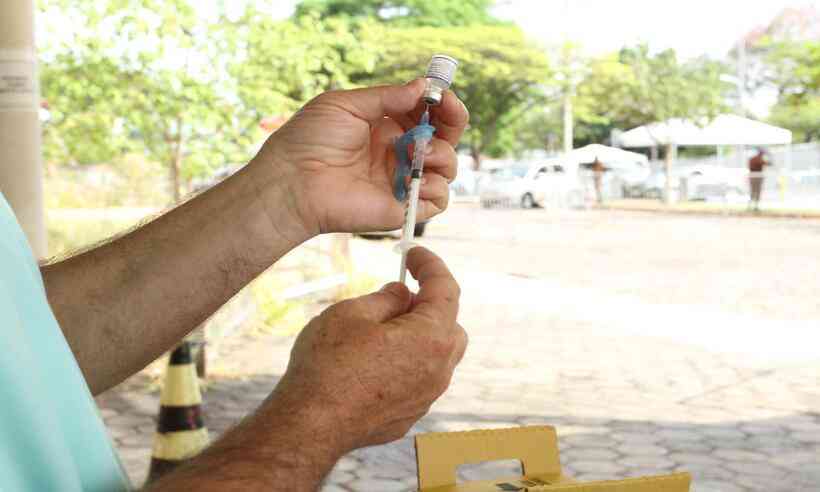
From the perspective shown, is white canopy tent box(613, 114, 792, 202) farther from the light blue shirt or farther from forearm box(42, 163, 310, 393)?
the light blue shirt

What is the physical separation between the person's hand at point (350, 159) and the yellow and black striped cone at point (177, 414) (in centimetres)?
137

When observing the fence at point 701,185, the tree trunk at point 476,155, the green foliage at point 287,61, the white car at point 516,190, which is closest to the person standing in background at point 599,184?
the fence at point 701,185

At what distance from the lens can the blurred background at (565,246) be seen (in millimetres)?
2859

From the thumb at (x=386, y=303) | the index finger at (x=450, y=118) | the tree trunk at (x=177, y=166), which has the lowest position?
the tree trunk at (x=177, y=166)

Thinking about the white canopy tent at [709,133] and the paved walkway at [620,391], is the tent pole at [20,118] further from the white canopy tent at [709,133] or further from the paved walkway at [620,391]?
the white canopy tent at [709,133]

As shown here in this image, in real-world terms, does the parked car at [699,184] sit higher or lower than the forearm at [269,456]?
lower

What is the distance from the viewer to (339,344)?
1.93ft

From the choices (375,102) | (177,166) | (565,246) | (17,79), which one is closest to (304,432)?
(375,102)

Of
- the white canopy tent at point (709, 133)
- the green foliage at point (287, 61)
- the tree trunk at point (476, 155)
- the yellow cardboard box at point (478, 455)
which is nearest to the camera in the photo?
the yellow cardboard box at point (478, 455)

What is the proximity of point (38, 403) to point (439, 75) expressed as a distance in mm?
362

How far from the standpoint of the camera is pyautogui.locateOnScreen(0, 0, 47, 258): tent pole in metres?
2.02

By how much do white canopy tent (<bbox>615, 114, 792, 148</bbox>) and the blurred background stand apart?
1cm

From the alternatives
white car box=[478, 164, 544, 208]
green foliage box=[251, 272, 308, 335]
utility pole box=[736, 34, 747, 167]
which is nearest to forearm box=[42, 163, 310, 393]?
green foliage box=[251, 272, 308, 335]

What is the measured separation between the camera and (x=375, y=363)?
1.93ft
